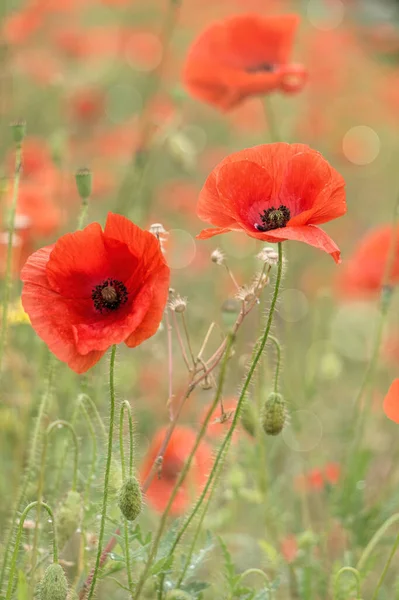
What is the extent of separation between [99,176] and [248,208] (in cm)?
266

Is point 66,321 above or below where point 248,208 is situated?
below

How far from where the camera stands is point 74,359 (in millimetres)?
1207

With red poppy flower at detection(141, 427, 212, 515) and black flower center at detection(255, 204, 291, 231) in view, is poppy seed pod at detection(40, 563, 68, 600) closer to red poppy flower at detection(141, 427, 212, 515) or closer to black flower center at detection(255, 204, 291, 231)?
black flower center at detection(255, 204, 291, 231)

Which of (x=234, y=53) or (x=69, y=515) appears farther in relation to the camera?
(x=234, y=53)

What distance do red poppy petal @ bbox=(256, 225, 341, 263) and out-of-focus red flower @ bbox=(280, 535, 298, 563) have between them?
944 millimetres

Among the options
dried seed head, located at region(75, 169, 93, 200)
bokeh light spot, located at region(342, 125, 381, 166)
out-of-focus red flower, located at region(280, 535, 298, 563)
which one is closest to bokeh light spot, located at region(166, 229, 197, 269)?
bokeh light spot, located at region(342, 125, 381, 166)

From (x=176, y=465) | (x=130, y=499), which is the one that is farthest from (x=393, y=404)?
(x=176, y=465)

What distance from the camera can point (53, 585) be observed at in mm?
1164

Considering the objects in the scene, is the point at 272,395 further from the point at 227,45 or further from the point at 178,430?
the point at 227,45

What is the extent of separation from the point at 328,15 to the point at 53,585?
6032 mm

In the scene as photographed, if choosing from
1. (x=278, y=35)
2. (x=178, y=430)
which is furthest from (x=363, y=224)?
(x=178, y=430)

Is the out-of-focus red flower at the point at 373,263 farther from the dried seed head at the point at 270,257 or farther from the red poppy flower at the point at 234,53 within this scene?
the dried seed head at the point at 270,257

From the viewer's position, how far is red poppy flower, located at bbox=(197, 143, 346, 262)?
1.20m

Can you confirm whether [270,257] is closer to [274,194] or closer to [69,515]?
[274,194]
